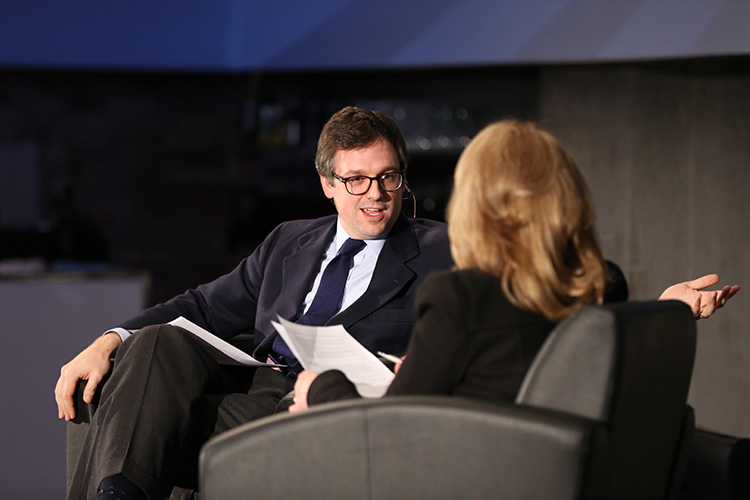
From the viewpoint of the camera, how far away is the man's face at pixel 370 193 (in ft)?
7.22

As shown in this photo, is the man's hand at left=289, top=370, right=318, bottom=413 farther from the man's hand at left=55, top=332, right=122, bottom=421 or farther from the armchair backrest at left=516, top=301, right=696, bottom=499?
the man's hand at left=55, top=332, right=122, bottom=421

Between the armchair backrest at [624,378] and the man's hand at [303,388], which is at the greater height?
the armchair backrest at [624,378]

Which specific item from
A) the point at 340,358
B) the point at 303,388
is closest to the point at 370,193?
the point at 340,358

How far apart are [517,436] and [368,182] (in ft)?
3.51

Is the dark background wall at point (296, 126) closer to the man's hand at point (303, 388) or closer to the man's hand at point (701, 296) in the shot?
the man's hand at point (701, 296)

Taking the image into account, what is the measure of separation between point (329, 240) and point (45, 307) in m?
1.52

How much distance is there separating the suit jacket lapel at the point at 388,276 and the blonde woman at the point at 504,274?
73cm

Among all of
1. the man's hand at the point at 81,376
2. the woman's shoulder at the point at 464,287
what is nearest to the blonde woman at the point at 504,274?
the woman's shoulder at the point at 464,287

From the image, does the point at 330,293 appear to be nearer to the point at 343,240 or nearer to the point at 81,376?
the point at 343,240

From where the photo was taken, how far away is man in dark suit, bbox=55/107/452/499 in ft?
6.06

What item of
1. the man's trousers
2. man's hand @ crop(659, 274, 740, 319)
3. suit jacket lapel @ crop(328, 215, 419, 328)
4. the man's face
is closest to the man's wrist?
the man's trousers

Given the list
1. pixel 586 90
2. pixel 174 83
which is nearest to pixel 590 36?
pixel 586 90

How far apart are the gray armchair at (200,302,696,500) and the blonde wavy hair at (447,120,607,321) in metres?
0.09

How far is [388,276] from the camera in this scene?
2.18 m
